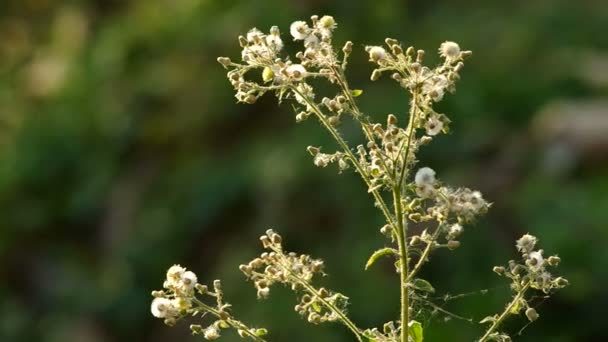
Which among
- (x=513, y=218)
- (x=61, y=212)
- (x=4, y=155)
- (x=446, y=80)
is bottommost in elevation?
(x=446, y=80)

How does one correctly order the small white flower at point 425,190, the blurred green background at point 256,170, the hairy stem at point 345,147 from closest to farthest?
the small white flower at point 425,190
the hairy stem at point 345,147
the blurred green background at point 256,170

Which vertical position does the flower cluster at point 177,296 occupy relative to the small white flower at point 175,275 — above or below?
below

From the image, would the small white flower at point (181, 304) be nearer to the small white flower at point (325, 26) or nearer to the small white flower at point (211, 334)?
the small white flower at point (211, 334)

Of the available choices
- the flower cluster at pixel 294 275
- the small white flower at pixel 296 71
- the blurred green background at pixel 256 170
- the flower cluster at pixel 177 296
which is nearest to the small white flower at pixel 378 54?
the small white flower at pixel 296 71

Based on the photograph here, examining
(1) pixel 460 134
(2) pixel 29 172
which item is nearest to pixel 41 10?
(2) pixel 29 172

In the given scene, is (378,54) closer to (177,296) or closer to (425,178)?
(425,178)

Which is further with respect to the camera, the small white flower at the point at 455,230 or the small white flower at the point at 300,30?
the small white flower at the point at 300,30

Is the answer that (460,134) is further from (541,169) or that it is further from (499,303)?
(499,303)
